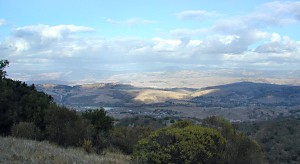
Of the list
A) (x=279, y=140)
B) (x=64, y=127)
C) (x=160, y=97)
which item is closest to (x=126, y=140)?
(x=64, y=127)

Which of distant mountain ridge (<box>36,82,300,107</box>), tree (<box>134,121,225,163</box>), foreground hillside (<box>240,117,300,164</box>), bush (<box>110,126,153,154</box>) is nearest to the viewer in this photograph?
tree (<box>134,121,225,163</box>)

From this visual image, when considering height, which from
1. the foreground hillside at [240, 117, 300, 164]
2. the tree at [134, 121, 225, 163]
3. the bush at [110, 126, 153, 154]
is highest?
the tree at [134, 121, 225, 163]

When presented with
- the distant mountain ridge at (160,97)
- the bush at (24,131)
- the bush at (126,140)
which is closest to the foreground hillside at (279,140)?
the bush at (126,140)

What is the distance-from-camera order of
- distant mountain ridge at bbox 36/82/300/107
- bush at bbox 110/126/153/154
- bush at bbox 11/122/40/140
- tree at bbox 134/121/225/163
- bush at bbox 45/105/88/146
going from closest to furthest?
tree at bbox 134/121/225/163 < bush at bbox 45/105/88/146 < bush at bbox 11/122/40/140 < bush at bbox 110/126/153/154 < distant mountain ridge at bbox 36/82/300/107

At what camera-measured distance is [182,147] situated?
456 inches

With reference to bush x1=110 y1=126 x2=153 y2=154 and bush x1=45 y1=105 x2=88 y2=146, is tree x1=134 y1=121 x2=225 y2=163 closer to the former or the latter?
bush x1=45 y1=105 x2=88 y2=146

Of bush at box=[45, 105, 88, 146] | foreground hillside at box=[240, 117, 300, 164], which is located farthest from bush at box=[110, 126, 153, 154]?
foreground hillside at box=[240, 117, 300, 164]

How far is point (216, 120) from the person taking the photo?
48.6ft

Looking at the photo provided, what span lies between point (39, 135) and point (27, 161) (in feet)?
27.7

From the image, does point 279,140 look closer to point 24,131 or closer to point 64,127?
point 64,127

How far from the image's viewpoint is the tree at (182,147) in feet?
37.9

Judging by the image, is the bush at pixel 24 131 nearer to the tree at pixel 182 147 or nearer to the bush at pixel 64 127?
the bush at pixel 64 127

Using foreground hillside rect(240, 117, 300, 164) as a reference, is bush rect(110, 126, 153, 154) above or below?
above

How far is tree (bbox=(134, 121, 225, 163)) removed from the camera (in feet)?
37.9
